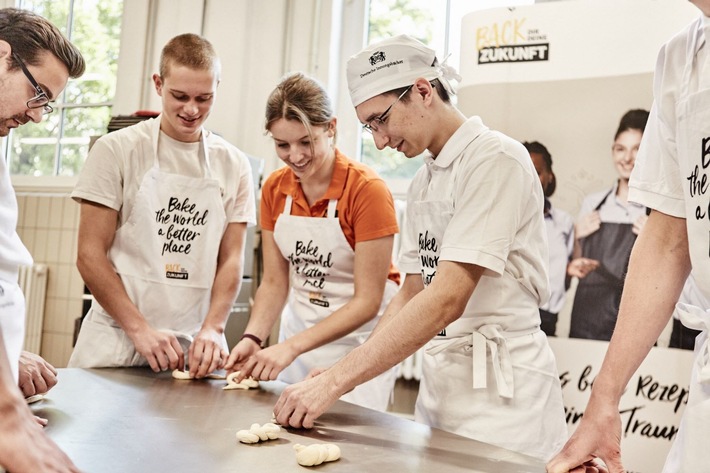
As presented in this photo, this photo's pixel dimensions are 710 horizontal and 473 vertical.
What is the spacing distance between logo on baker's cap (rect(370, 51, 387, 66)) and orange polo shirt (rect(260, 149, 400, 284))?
0.49 meters

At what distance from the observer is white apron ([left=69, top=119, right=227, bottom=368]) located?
6.01 ft

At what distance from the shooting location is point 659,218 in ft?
3.53

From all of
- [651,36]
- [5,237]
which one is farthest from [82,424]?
[651,36]

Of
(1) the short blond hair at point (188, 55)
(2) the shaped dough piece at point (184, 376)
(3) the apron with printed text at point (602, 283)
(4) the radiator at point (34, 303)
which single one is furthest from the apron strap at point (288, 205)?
(4) the radiator at point (34, 303)

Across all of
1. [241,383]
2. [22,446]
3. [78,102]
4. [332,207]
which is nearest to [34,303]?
[78,102]

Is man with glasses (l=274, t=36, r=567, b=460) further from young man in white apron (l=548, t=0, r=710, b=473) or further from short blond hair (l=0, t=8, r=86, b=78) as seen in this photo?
short blond hair (l=0, t=8, r=86, b=78)

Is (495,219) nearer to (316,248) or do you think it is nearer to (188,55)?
(316,248)

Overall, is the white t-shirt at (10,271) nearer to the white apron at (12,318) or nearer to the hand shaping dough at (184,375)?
the white apron at (12,318)

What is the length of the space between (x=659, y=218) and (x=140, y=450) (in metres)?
0.87

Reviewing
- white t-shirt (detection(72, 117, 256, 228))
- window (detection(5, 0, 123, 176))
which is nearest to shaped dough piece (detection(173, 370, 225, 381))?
white t-shirt (detection(72, 117, 256, 228))

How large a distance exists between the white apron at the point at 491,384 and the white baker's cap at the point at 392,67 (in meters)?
0.21

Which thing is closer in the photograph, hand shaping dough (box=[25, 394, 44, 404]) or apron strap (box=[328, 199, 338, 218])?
hand shaping dough (box=[25, 394, 44, 404])

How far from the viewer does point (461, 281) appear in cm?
129

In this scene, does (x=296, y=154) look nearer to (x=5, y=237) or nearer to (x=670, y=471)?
(x=5, y=237)
